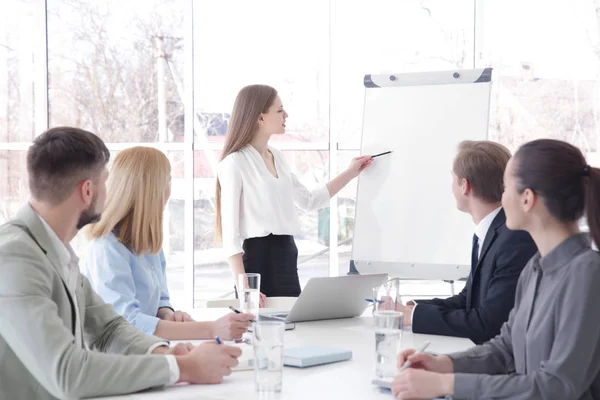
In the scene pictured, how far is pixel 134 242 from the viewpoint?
2.61m

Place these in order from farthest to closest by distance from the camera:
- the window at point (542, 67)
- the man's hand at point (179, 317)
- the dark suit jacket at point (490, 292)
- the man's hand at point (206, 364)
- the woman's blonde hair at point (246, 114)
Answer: the window at point (542, 67) → the woman's blonde hair at point (246, 114) → the man's hand at point (179, 317) → the dark suit jacket at point (490, 292) → the man's hand at point (206, 364)

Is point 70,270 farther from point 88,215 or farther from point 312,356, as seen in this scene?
point 312,356

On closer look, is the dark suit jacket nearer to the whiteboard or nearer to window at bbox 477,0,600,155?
the whiteboard

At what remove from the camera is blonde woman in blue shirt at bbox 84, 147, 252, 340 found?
8.21 feet

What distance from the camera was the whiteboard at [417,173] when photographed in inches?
162

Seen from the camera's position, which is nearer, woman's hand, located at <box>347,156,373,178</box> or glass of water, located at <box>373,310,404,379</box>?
glass of water, located at <box>373,310,404,379</box>

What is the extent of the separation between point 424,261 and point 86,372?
265 centimetres

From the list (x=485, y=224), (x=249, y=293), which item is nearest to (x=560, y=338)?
(x=485, y=224)

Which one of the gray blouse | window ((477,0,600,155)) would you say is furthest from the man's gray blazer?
window ((477,0,600,155))

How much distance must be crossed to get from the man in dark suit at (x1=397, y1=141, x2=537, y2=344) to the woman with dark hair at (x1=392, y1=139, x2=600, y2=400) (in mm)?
414

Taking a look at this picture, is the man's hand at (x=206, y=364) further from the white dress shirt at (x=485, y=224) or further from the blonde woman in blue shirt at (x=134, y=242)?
the white dress shirt at (x=485, y=224)

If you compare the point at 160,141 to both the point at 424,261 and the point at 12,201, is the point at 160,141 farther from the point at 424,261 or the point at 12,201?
the point at 424,261

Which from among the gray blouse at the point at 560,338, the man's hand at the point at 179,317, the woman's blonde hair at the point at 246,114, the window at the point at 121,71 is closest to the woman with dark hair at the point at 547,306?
the gray blouse at the point at 560,338

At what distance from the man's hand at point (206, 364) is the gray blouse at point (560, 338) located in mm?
548
